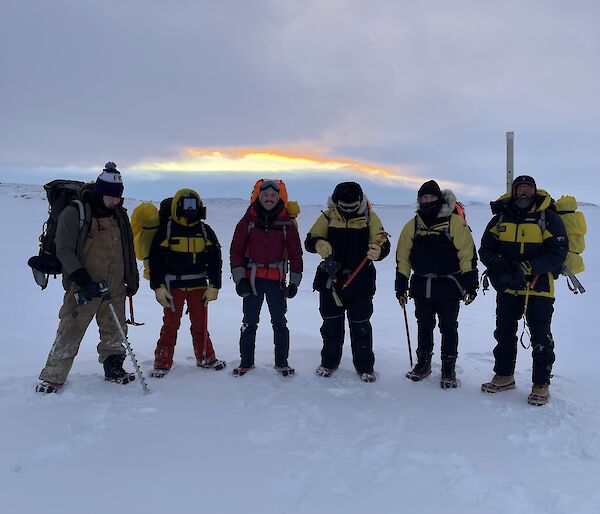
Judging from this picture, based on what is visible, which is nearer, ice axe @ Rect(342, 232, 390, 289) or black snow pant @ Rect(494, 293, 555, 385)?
black snow pant @ Rect(494, 293, 555, 385)

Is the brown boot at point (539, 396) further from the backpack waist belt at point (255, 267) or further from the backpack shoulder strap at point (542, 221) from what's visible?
the backpack waist belt at point (255, 267)

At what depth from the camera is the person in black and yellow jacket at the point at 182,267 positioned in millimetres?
6102

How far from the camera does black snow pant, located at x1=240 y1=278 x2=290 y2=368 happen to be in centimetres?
629

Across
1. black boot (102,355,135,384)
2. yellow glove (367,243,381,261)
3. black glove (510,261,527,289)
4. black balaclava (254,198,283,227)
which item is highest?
black balaclava (254,198,283,227)

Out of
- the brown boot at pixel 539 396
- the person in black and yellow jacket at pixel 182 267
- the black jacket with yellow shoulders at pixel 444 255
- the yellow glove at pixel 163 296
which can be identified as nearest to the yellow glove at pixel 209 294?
the person in black and yellow jacket at pixel 182 267

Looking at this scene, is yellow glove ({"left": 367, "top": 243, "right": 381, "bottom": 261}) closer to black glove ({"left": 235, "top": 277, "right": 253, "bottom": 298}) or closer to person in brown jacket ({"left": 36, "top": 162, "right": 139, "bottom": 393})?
black glove ({"left": 235, "top": 277, "right": 253, "bottom": 298})

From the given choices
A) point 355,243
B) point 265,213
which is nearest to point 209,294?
point 265,213

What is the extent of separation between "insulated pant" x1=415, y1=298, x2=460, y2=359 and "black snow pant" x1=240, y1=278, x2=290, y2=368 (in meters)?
1.80

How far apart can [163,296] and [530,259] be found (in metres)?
4.56

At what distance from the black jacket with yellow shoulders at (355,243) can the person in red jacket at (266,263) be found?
0.34m

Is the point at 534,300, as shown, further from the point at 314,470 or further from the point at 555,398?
the point at 314,470

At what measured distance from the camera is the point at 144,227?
244 inches

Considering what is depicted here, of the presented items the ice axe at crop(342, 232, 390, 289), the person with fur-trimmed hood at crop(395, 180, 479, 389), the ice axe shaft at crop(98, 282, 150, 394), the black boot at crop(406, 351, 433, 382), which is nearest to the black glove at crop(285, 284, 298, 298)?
the ice axe at crop(342, 232, 390, 289)

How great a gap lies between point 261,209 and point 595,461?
448 centimetres
